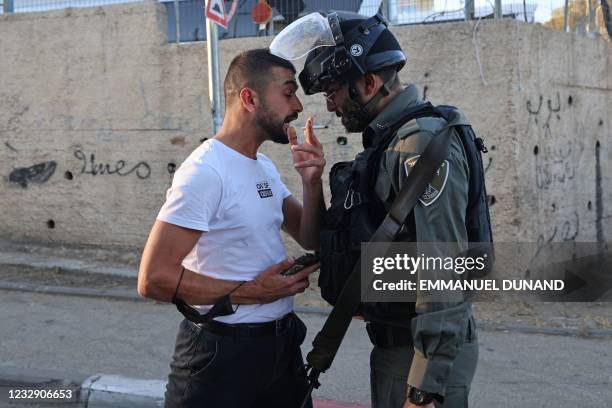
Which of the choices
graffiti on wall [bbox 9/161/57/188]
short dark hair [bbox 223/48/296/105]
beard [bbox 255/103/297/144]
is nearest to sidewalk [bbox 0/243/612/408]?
graffiti on wall [bbox 9/161/57/188]

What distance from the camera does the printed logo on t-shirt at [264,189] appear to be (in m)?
2.58

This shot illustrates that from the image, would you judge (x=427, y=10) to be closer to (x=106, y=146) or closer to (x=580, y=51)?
(x=580, y=51)

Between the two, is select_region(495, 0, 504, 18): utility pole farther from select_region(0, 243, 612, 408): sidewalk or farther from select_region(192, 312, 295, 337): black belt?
select_region(192, 312, 295, 337): black belt

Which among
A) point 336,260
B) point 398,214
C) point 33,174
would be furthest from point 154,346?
point 33,174

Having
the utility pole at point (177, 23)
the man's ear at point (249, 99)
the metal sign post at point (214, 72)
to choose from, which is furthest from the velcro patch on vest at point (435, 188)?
the utility pole at point (177, 23)

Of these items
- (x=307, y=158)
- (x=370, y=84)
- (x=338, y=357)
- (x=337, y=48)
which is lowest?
(x=338, y=357)

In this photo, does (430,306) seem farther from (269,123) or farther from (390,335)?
(269,123)

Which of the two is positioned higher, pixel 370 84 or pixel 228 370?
pixel 370 84

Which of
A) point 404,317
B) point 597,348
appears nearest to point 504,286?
point 597,348

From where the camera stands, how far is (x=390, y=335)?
7.55ft

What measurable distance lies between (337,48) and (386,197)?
0.56m

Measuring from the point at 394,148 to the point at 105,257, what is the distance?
22.4 feet

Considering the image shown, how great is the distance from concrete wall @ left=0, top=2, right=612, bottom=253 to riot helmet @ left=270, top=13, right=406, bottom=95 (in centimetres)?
483

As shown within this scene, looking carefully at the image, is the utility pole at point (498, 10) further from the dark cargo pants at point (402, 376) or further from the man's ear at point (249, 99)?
the dark cargo pants at point (402, 376)
